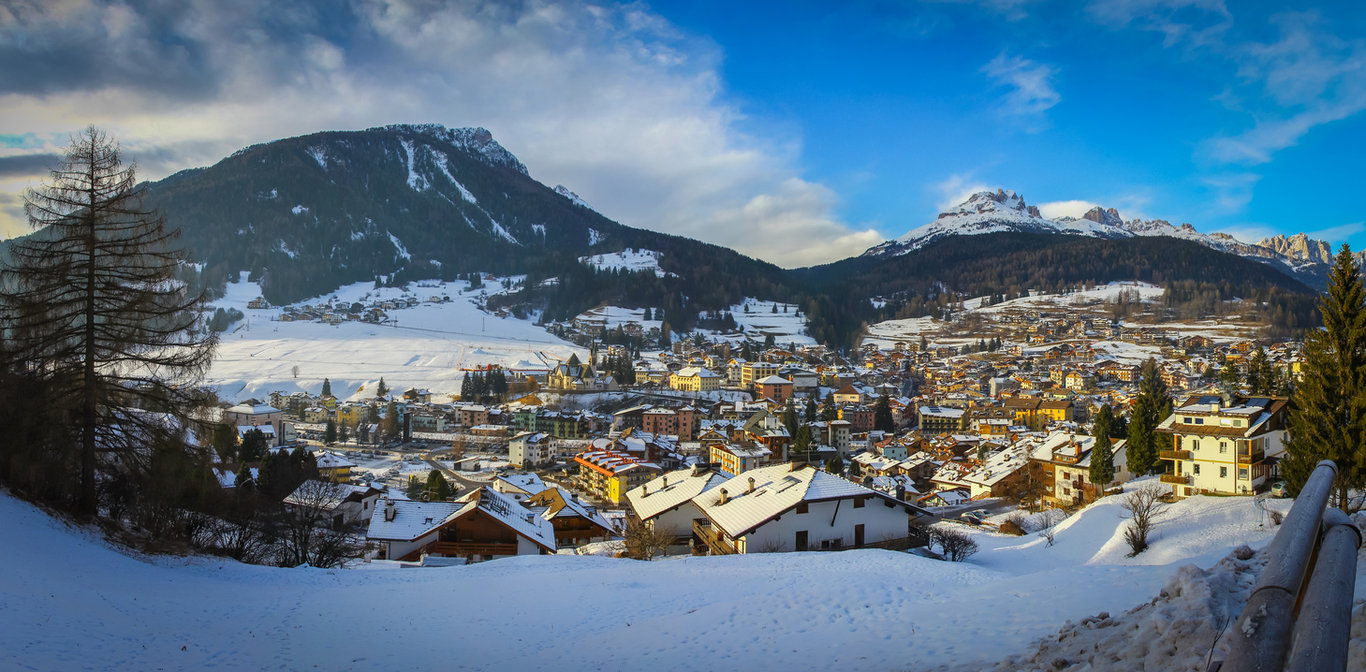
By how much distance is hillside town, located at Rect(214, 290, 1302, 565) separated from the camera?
1988 centimetres

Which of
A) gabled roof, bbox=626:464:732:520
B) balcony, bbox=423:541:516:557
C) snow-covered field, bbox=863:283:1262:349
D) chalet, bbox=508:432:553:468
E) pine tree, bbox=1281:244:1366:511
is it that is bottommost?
chalet, bbox=508:432:553:468

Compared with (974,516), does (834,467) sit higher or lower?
lower

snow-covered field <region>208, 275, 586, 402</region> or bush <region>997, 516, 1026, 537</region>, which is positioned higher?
snow-covered field <region>208, 275, 586, 402</region>

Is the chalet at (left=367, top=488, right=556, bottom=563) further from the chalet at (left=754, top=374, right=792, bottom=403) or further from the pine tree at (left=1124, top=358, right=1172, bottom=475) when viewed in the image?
the chalet at (left=754, top=374, right=792, bottom=403)

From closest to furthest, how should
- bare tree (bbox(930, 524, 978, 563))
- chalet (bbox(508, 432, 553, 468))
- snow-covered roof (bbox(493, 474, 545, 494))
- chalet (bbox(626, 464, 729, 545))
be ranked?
bare tree (bbox(930, 524, 978, 563)), chalet (bbox(626, 464, 729, 545)), snow-covered roof (bbox(493, 474, 545, 494)), chalet (bbox(508, 432, 553, 468))

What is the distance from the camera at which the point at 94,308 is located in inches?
435

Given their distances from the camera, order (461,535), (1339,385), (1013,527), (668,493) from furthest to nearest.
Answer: (1013,527) → (668,493) → (461,535) → (1339,385)

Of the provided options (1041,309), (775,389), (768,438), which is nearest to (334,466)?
(768,438)

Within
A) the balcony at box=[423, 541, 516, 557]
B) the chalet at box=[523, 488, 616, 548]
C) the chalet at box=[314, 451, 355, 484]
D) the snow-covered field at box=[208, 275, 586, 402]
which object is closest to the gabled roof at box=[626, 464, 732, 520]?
the chalet at box=[523, 488, 616, 548]

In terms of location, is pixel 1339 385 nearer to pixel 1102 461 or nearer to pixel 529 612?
pixel 529 612

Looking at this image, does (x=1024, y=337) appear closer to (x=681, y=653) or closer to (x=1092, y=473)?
(x=1092, y=473)

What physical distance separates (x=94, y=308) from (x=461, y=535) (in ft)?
42.7

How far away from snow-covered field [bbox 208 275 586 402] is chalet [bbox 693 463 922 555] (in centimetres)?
7728

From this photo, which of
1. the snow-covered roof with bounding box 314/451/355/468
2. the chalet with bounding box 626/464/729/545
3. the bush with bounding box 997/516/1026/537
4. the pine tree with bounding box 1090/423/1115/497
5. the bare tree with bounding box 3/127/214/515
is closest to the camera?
the bare tree with bounding box 3/127/214/515
